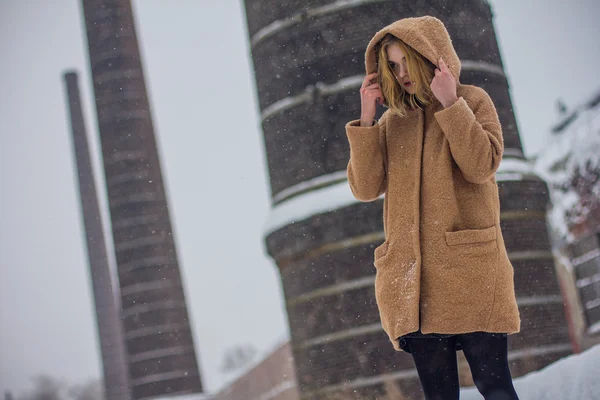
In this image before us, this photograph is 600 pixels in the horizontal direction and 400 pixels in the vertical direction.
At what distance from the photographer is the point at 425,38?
8.31ft

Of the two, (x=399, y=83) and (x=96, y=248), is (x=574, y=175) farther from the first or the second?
(x=399, y=83)

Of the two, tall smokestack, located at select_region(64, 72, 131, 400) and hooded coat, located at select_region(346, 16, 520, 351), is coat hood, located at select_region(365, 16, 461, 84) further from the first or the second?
tall smokestack, located at select_region(64, 72, 131, 400)

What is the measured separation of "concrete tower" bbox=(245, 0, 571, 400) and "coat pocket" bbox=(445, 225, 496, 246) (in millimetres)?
3410

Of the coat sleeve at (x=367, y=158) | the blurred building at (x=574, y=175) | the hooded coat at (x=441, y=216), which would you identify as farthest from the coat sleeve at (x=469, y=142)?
the blurred building at (x=574, y=175)

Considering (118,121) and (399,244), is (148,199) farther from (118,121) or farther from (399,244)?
(399,244)

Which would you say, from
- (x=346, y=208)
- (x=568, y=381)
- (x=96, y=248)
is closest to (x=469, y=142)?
(x=568, y=381)

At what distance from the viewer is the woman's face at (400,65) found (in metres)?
2.58

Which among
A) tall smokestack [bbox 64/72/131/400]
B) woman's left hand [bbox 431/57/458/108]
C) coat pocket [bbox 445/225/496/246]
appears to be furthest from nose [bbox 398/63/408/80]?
tall smokestack [bbox 64/72/131/400]

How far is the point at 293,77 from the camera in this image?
6207 mm

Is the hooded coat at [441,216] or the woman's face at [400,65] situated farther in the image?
the woman's face at [400,65]

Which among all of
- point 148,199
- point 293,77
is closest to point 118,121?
point 148,199

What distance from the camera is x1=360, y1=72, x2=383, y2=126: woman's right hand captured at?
2.64m

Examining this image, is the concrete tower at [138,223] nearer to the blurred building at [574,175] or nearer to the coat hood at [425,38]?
the blurred building at [574,175]

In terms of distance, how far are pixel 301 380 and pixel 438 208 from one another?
13.0 feet
